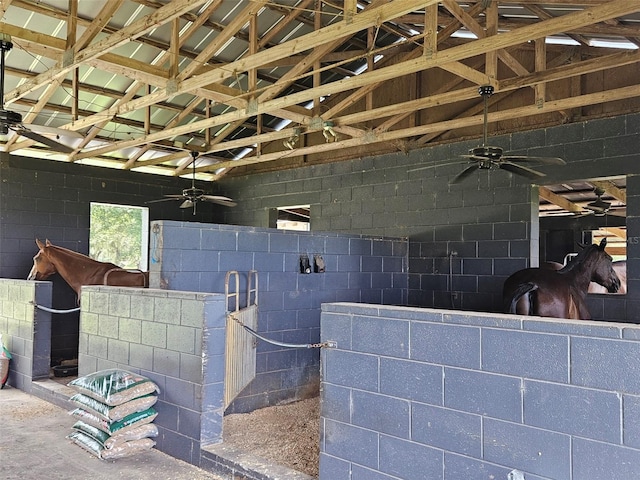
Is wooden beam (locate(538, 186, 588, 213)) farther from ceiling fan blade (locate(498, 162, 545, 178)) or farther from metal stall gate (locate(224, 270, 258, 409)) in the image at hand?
metal stall gate (locate(224, 270, 258, 409))

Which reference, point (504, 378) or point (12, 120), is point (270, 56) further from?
point (504, 378)

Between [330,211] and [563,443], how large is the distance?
6454mm

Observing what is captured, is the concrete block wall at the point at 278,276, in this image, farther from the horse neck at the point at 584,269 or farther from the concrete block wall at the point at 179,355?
the horse neck at the point at 584,269

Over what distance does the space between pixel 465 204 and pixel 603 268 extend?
1.78m

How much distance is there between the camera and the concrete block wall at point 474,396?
2.03 metres

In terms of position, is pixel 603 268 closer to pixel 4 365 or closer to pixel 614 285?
pixel 614 285

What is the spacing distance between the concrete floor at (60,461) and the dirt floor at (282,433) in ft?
1.72

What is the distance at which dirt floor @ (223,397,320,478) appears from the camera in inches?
142

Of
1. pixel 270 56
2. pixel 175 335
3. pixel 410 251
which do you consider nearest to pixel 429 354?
pixel 175 335

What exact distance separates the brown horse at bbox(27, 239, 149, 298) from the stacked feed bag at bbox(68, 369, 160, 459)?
269cm

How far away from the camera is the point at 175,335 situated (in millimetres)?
3738

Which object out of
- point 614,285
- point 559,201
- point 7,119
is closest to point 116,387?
point 7,119

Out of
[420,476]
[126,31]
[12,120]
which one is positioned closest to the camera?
[420,476]

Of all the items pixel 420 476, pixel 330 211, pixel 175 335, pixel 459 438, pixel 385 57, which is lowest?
pixel 420 476
